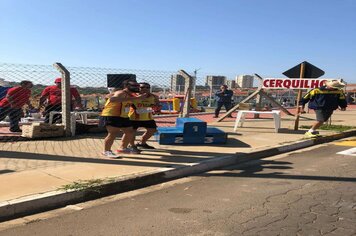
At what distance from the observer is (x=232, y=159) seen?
8125 mm

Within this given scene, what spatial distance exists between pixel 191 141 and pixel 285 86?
4988 millimetres

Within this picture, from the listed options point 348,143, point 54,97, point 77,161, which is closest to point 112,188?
point 77,161

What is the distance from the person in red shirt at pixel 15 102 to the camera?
10.9 m

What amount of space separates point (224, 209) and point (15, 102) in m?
7.69

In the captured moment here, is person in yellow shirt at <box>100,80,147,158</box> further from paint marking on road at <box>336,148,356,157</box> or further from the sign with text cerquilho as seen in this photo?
the sign with text cerquilho

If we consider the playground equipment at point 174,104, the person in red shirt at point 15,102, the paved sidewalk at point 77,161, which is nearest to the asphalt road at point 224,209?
the paved sidewalk at point 77,161

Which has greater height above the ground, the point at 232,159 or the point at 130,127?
the point at 130,127

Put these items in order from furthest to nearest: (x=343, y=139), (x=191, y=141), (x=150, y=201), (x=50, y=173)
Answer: (x=343, y=139), (x=191, y=141), (x=50, y=173), (x=150, y=201)

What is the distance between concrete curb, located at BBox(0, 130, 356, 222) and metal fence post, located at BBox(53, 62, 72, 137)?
13.6 feet

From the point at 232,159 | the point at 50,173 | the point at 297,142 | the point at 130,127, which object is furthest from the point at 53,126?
the point at 297,142

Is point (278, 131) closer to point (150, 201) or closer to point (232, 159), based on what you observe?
point (232, 159)

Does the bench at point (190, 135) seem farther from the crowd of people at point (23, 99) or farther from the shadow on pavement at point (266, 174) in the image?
the crowd of people at point (23, 99)

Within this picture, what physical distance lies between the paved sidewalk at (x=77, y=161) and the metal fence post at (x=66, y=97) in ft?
1.59

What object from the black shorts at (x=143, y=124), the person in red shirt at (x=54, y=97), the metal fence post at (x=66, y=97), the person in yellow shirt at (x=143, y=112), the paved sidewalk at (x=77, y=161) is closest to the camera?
the paved sidewalk at (x=77, y=161)
